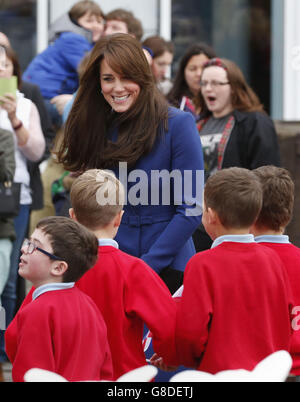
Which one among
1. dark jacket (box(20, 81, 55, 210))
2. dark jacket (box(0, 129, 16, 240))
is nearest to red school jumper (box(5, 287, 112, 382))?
dark jacket (box(0, 129, 16, 240))

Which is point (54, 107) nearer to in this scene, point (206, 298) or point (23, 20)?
point (23, 20)

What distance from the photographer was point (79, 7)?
6.49 metres

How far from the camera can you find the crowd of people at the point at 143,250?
10.3 feet

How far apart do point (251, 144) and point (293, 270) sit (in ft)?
6.11

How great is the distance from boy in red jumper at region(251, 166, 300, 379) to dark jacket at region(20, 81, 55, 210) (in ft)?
7.34

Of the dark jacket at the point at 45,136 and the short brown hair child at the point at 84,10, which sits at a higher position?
the short brown hair child at the point at 84,10

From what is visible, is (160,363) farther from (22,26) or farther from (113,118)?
(22,26)

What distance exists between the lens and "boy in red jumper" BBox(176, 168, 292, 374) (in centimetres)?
321

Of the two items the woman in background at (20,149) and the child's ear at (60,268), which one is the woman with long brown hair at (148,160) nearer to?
the child's ear at (60,268)

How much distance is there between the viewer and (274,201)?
3.65 metres

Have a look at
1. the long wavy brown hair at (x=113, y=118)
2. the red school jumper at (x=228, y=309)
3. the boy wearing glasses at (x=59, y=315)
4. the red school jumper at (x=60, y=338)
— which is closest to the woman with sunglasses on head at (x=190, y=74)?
the long wavy brown hair at (x=113, y=118)

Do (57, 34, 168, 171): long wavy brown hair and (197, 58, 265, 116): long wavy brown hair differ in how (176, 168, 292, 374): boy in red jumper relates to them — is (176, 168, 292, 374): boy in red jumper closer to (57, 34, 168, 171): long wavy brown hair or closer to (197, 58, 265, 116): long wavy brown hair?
(57, 34, 168, 171): long wavy brown hair
